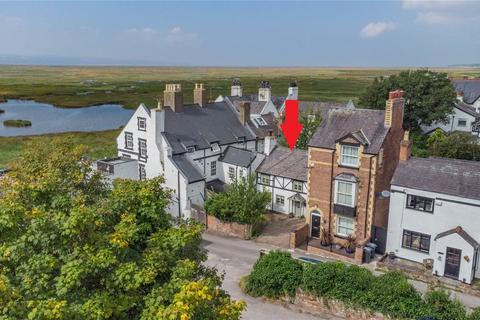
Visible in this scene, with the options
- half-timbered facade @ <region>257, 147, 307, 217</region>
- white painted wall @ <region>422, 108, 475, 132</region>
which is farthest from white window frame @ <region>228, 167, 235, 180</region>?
white painted wall @ <region>422, 108, 475, 132</region>

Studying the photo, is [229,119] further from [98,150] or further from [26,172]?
[98,150]

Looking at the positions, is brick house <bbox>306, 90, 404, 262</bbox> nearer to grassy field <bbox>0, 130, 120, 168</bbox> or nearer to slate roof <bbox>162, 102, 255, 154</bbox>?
slate roof <bbox>162, 102, 255, 154</bbox>

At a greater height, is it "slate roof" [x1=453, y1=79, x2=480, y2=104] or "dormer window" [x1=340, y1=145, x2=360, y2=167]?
"slate roof" [x1=453, y1=79, x2=480, y2=104]

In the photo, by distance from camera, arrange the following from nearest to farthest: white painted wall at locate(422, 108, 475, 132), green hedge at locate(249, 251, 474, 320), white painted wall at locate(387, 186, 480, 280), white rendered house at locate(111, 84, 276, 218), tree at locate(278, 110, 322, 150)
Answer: green hedge at locate(249, 251, 474, 320) < white painted wall at locate(387, 186, 480, 280) < white rendered house at locate(111, 84, 276, 218) < tree at locate(278, 110, 322, 150) < white painted wall at locate(422, 108, 475, 132)

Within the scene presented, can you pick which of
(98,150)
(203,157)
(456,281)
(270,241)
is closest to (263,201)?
(270,241)

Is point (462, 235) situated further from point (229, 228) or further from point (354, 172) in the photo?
point (229, 228)

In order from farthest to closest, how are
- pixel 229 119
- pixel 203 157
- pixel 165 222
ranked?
1. pixel 229 119
2. pixel 203 157
3. pixel 165 222

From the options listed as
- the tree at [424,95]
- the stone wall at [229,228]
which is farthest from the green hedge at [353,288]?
the tree at [424,95]
